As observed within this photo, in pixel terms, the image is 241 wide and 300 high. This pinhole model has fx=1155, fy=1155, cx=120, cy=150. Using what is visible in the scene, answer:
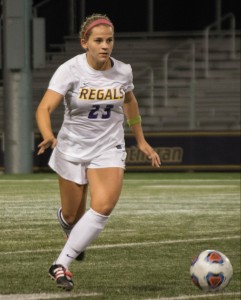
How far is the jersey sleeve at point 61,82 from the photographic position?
752 cm

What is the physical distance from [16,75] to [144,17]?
1093 cm

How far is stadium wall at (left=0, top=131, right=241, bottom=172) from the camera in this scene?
23453mm

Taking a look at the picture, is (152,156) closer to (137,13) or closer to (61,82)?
(61,82)

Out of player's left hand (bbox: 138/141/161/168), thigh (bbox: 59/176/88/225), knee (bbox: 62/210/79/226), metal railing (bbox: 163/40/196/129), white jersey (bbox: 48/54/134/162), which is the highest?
white jersey (bbox: 48/54/134/162)

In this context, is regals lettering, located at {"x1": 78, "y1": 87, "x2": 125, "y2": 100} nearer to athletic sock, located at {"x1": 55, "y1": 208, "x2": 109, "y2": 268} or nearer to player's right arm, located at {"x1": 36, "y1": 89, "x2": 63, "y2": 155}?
player's right arm, located at {"x1": 36, "y1": 89, "x2": 63, "y2": 155}

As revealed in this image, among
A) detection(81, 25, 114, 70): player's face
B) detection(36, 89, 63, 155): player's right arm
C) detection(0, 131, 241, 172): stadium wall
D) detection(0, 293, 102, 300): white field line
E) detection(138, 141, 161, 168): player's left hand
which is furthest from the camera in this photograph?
detection(0, 131, 241, 172): stadium wall

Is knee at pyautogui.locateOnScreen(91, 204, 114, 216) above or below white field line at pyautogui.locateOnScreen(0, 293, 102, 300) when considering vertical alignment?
above

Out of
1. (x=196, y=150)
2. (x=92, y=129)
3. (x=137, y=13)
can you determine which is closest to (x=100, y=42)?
(x=92, y=129)

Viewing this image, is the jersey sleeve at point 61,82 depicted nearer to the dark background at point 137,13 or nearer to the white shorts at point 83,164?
the white shorts at point 83,164

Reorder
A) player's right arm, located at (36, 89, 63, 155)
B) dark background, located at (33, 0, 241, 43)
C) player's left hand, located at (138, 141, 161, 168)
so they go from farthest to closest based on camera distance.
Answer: dark background, located at (33, 0, 241, 43) < player's left hand, located at (138, 141, 161, 168) < player's right arm, located at (36, 89, 63, 155)

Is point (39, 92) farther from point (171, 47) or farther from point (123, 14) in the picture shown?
point (123, 14)

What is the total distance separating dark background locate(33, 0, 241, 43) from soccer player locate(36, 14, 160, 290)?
25.0 m

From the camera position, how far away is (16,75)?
79.0ft


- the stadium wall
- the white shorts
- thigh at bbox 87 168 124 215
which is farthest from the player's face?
the stadium wall
